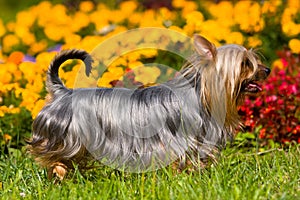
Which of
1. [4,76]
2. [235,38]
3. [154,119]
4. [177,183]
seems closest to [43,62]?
[4,76]

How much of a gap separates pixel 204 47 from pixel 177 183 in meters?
0.85

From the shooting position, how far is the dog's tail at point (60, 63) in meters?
4.18

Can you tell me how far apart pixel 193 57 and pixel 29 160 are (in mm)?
1537

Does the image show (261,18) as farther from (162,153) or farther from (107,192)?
(107,192)

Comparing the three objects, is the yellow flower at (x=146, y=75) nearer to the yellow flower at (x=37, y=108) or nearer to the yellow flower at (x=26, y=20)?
the yellow flower at (x=37, y=108)

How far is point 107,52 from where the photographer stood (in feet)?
19.7

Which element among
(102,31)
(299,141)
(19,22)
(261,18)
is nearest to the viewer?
(299,141)

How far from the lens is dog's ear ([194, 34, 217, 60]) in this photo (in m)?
3.91

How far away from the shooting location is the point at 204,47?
3936 millimetres

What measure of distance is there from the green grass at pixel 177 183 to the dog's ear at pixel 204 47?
0.71m

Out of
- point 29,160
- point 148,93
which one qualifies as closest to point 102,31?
point 29,160

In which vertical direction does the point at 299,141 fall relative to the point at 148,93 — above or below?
below

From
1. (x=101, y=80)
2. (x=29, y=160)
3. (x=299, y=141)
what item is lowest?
(x=299, y=141)

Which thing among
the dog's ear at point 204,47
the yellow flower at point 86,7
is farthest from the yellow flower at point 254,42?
the yellow flower at point 86,7
